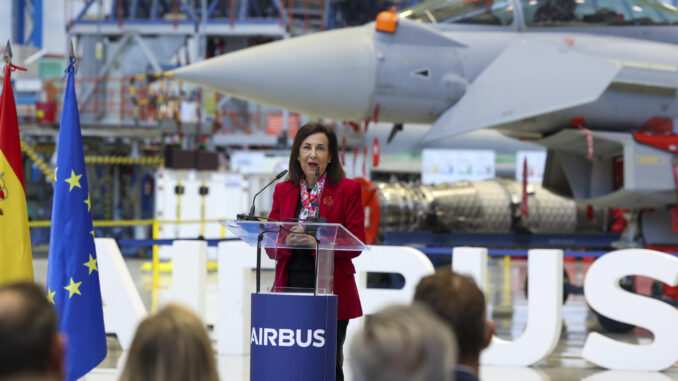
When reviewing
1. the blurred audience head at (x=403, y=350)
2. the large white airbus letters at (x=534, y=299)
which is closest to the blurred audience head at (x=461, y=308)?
the blurred audience head at (x=403, y=350)

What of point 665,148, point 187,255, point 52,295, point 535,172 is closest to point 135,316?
point 187,255

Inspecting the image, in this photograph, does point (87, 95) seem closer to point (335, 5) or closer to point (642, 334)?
point (335, 5)

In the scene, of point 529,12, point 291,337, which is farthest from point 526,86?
point 291,337

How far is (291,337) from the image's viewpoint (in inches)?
122

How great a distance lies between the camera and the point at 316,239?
318 cm

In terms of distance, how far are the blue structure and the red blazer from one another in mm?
22907

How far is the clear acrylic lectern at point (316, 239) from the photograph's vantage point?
10.3 feet

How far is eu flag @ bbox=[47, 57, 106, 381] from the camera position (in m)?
4.08

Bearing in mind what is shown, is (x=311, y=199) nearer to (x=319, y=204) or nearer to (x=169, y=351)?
(x=319, y=204)

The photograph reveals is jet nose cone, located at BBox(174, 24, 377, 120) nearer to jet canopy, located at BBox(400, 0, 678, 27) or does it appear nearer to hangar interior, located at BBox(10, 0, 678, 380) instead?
hangar interior, located at BBox(10, 0, 678, 380)

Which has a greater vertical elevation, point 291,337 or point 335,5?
point 335,5

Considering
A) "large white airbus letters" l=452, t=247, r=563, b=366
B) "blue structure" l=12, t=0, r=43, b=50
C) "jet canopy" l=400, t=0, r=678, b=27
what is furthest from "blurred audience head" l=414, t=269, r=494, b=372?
"blue structure" l=12, t=0, r=43, b=50

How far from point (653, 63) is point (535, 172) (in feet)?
39.0

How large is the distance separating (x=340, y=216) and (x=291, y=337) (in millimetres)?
621
